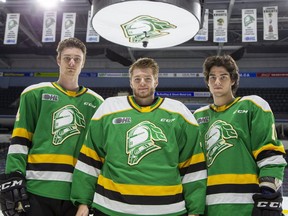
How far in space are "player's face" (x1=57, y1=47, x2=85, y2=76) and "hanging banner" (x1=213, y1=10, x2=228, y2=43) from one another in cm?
541

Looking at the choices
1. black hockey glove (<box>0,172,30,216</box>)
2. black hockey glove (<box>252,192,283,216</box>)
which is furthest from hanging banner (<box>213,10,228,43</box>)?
black hockey glove (<box>0,172,30,216</box>)

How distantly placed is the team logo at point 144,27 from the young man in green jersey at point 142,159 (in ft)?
1.76

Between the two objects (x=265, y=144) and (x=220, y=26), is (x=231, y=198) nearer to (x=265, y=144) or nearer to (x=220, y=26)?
(x=265, y=144)

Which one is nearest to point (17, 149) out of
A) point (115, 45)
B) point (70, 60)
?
point (70, 60)

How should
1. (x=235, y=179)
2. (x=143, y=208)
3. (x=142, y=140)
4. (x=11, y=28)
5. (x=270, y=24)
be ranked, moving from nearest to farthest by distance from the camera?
(x=143, y=208) → (x=142, y=140) → (x=235, y=179) → (x=270, y=24) → (x=11, y=28)

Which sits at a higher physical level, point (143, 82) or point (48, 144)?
point (143, 82)

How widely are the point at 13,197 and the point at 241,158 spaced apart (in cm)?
129

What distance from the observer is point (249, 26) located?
21.1 feet

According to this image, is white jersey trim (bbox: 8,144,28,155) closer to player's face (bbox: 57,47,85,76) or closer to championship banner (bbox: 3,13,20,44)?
player's face (bbox: 57,47,85,76)

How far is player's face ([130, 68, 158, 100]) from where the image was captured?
1.68 m

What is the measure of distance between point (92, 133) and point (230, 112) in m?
0.86

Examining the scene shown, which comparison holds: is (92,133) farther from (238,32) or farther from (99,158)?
(238,32)

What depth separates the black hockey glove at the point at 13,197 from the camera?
157 cm

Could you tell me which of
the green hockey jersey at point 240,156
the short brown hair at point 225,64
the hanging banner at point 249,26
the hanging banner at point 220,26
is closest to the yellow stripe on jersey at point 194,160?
the green hockey jersey at point 240,156
